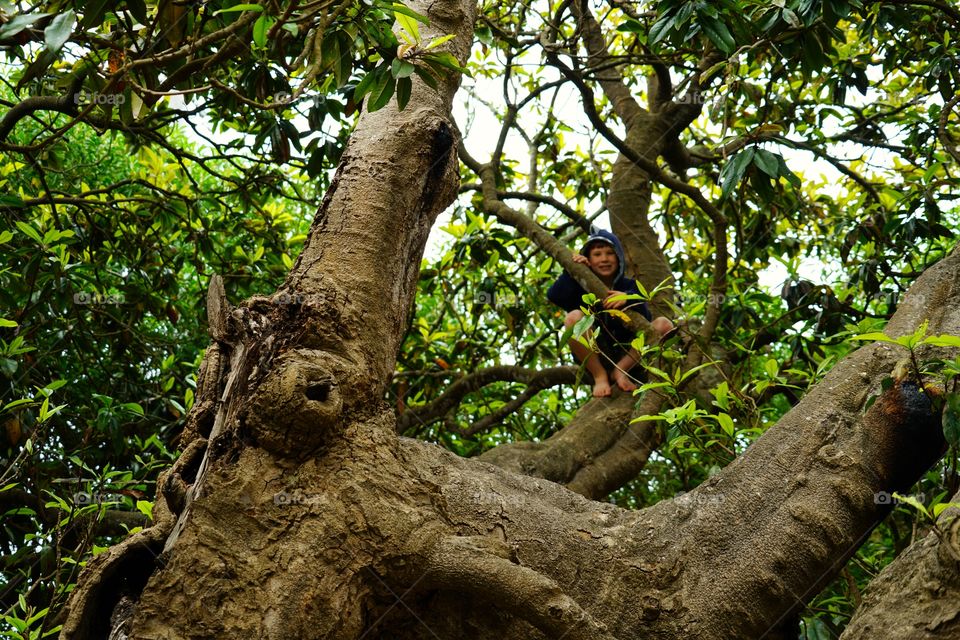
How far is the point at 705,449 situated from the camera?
3240 mm

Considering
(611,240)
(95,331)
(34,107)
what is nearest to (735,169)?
(611,240)

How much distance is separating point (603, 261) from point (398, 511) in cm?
351

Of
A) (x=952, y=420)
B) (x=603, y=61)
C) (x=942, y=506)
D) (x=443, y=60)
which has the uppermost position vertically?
(x=603, y=61)

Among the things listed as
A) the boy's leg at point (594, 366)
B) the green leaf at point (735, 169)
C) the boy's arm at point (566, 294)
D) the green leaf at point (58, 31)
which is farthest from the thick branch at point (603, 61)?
the green leaf at point (58, 31)

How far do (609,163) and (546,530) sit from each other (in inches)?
197

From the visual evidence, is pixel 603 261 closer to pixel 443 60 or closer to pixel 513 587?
pixel 443 60

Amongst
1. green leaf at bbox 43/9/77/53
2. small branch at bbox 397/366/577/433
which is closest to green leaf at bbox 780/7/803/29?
small branch at bbox 397/366/577/433

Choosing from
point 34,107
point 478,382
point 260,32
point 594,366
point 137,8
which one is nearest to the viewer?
point 137,8

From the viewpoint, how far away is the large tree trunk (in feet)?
6.53

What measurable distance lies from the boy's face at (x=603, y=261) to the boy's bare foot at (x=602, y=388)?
2.76 feet

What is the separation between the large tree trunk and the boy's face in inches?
108

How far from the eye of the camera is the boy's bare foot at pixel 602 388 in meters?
4.70

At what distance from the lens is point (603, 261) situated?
5.40 metres

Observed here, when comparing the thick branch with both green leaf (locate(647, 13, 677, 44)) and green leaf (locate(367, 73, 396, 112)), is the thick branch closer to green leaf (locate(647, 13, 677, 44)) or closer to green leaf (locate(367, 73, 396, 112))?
green leaf (locate(647, 13, 677, 44))
